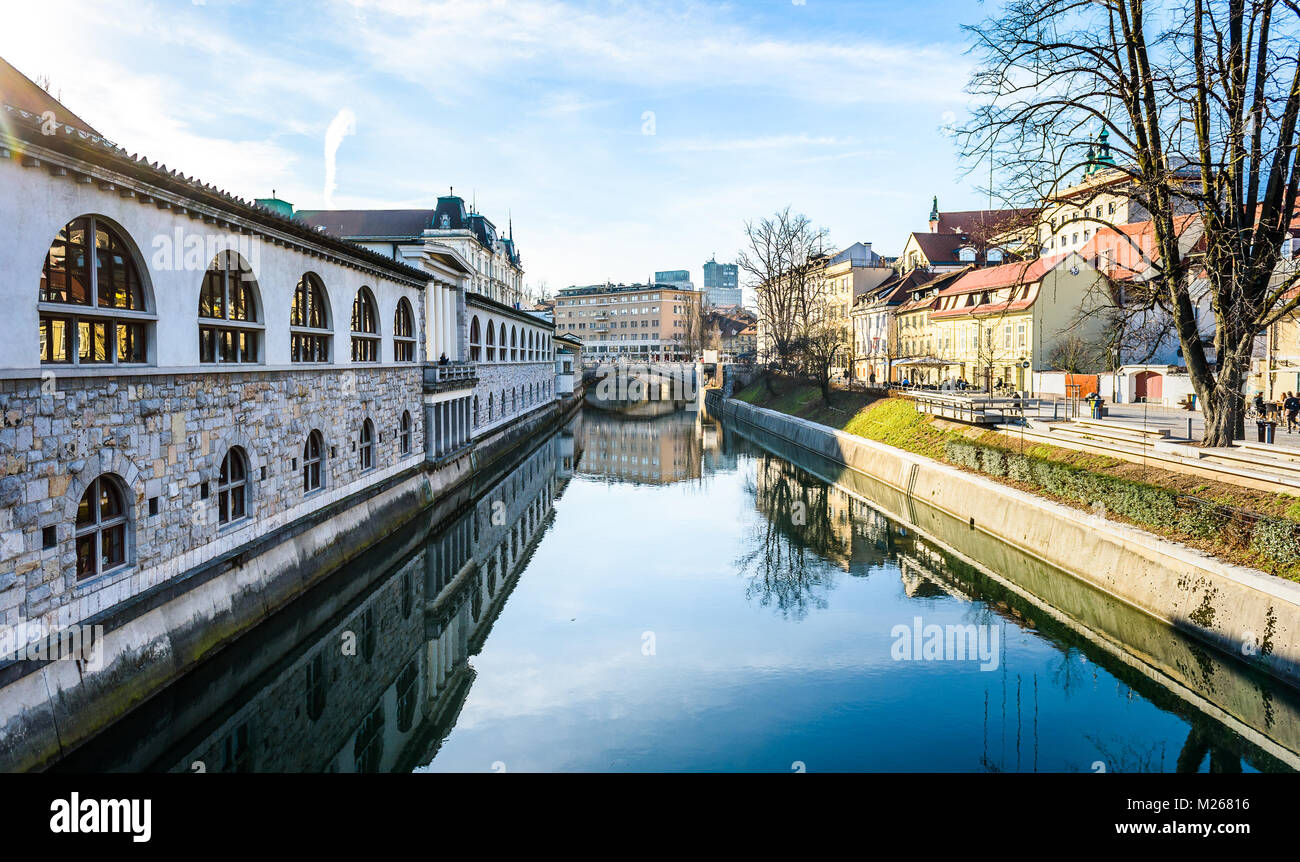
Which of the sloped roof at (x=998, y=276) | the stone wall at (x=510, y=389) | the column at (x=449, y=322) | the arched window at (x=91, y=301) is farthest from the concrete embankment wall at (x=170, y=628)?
the sloped roof at (x=998, y=276)

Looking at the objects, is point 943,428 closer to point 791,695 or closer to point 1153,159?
point 1153,159

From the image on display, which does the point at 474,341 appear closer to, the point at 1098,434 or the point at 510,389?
the point at 510,389

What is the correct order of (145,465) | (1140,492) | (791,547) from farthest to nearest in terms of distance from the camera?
(791,547), (1140,492), (145,465)

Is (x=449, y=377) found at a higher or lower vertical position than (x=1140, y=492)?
higher

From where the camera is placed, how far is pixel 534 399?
59.3 m

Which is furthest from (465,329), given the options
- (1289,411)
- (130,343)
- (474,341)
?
(1289,411)

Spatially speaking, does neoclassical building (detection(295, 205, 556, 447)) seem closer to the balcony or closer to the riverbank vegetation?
the balcony

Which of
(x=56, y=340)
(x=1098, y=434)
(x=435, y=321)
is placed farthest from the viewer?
(x=435, y=321)

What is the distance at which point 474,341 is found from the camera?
130 feet

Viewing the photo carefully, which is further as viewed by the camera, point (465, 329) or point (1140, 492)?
point (465, 329)

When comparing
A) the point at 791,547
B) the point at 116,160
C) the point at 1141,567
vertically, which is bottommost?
the point at 791,547

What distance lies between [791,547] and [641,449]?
28244mm
